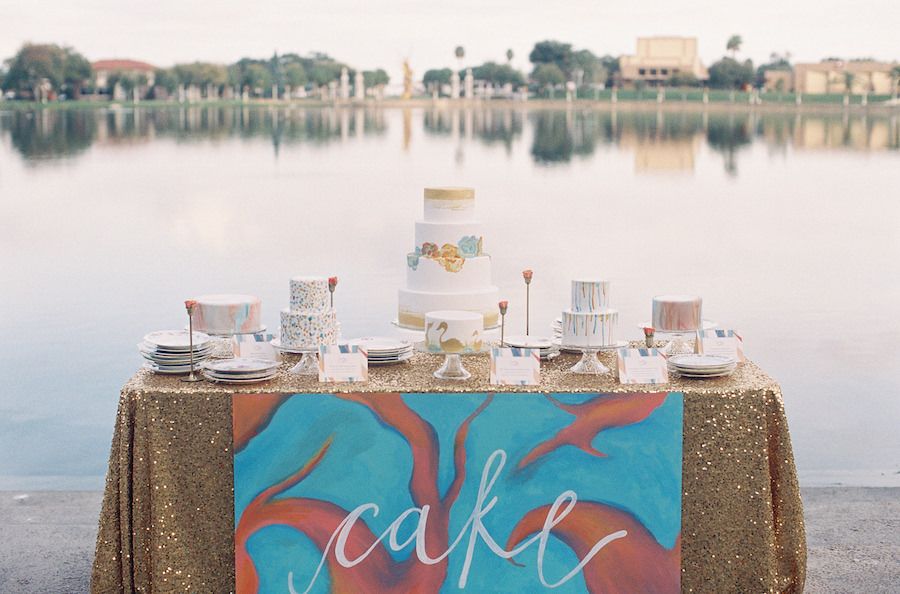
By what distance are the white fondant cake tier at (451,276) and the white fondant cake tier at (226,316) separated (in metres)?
0.60

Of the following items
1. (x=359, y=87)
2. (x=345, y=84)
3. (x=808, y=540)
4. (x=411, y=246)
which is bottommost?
(x=808, y=540)

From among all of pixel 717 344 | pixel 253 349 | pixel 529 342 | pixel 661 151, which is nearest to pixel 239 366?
pixel 253 349

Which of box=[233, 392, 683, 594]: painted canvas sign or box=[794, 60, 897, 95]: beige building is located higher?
box=[794, 60, 897, 95]: beige building

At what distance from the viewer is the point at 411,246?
14.8 metres

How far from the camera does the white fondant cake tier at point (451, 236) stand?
3.88m

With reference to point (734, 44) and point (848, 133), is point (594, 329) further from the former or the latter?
point (734, 44)

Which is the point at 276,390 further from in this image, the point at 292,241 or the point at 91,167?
the point at 91,167

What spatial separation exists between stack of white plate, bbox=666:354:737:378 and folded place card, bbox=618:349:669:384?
8cm

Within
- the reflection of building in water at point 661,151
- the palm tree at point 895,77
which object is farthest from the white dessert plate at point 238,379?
the palm tree at point 895,77

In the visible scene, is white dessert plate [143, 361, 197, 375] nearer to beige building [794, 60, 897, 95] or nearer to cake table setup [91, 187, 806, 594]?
cake table setup [91, 187, 806, 594]

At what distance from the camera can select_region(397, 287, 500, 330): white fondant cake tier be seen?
385cm

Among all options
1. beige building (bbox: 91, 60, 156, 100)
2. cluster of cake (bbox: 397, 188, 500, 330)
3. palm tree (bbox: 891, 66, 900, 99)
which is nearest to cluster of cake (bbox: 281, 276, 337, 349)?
cluster of cake (bbox: 397, 188, 500, 330)

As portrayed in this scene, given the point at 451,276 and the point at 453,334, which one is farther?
the point at 451,276

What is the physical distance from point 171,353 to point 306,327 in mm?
377
